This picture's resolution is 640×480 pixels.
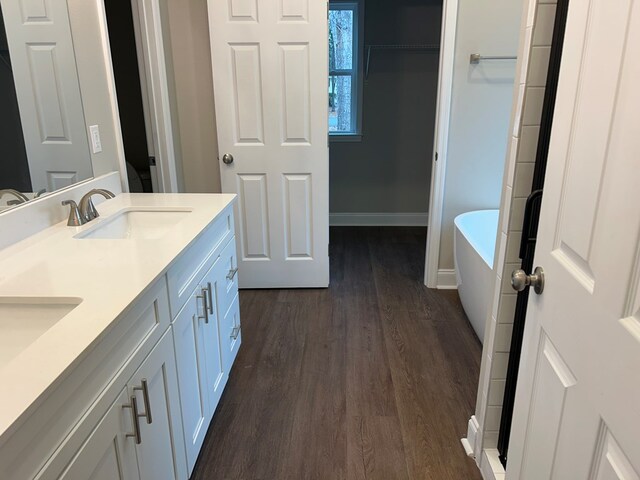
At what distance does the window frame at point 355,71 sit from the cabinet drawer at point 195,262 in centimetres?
266

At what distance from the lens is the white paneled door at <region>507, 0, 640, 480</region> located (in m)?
0.76

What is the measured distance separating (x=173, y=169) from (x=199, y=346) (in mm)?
1591

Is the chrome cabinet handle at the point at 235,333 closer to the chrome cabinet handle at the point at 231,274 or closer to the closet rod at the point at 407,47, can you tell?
the chrome cabinet handle at the point at 231,274

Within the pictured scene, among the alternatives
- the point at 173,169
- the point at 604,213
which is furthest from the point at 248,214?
the point at 604,213

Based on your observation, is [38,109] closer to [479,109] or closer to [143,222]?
[143,222]

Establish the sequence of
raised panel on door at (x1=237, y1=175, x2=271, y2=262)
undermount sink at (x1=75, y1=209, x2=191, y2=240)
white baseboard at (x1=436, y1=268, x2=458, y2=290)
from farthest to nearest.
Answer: white baseboard at (x1=436, y1=268, x2=458, y2=290) → raised panel on door at (x1=237, y1=175, x2=271, y2=262) → undermount sink at (x1=75, y1=209, x2=191, y2=240)

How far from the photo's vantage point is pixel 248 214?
3.19 m

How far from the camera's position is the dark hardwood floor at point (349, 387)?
1831 mm

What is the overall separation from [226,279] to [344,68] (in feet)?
9.89

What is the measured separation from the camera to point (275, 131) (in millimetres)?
3025

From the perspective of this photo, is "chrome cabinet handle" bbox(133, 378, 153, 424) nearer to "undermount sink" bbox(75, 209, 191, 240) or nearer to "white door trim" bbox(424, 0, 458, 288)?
"undermount sink" bbox(75, 209, 191, 240)

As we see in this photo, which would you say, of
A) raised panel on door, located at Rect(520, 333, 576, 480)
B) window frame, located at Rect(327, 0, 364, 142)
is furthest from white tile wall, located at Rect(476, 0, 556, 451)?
window frame, located at Rect(327, 0, 364, 142)

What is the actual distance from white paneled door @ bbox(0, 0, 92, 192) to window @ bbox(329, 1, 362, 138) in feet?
9.47

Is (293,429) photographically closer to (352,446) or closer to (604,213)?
(352,446)
